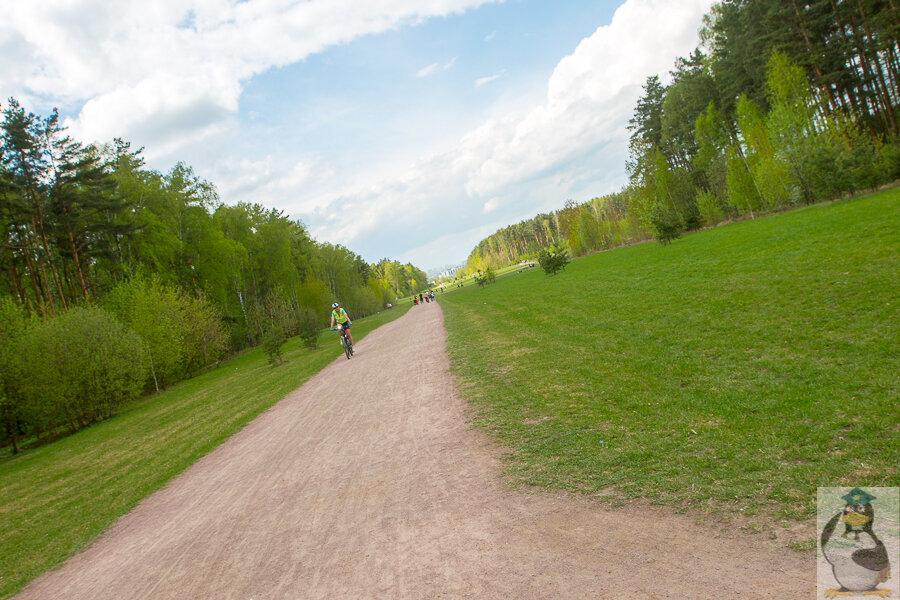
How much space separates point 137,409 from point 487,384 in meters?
21.1

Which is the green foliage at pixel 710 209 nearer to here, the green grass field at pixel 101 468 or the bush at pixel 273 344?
the green grass field at pixel 101 468

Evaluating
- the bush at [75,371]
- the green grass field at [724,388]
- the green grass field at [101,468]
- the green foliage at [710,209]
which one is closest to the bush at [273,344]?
the green grass field at [101,468]

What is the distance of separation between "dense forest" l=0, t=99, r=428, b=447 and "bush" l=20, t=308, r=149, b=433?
53 millimetres

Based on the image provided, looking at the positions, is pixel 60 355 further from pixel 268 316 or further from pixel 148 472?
pixel 268 316

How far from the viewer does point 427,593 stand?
316 cm

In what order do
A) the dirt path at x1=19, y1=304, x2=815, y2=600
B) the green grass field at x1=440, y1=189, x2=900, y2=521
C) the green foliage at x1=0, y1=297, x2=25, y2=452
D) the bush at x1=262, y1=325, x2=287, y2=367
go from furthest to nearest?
1. the bush at x1=262, y1=325, x2=287, y2=367
2. the green foliage at x1=0, y1=297, x2=25, y2=452
3. the green grass field at x1=440, y1=189, x2=900, y2=521
4. the dirt path at x1=19, y1=304, x2=815, y2=600

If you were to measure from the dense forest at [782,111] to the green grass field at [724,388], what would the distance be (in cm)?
1813

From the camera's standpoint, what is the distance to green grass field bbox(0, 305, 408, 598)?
673cm

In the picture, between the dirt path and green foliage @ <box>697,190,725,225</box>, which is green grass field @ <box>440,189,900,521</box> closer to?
the dirt path

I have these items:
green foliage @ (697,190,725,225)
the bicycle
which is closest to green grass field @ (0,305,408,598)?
the bicycle

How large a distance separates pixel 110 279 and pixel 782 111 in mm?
50605

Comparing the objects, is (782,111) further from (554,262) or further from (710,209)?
(554,262)

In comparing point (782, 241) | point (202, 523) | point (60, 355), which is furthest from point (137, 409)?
point (782, 241)

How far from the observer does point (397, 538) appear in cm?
403
